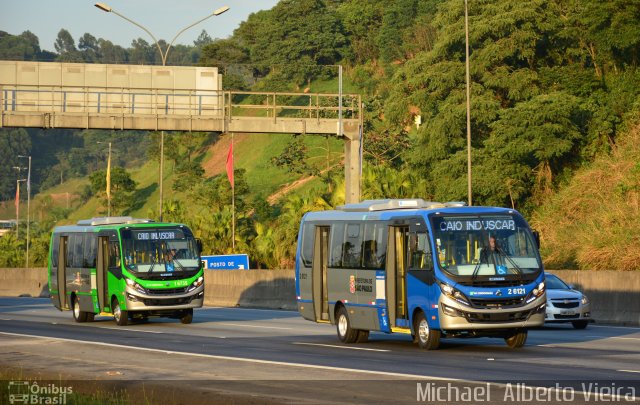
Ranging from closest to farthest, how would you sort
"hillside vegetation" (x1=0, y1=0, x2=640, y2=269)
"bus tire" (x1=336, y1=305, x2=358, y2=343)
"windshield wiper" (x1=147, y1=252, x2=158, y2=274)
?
"bus tire" (x1=336, y1=305, x2=358, y2=343)
"windshield wiper" (x1=147, y1=252, x2=158, y2=274)
"hillside vegetation" (x1=0, y1=0, x2=640, y2=269)

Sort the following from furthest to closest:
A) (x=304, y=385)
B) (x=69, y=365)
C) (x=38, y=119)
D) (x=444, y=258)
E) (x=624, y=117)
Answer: (x=624, y=117), (x=38, y=119), (x=444, y=258), (x=69, y=365), (x=304, y=385)

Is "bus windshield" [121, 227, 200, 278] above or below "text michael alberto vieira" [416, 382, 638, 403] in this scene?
above

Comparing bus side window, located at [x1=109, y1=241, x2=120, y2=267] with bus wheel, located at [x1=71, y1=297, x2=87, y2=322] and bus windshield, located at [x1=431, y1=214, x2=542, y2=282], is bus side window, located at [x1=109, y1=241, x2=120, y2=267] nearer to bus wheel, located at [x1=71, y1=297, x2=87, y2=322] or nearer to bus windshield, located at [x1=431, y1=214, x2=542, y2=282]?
bus wheel, located at [x1=71, y1=297, x2=87, y2=322]

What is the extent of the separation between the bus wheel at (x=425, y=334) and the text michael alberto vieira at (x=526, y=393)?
605 cm

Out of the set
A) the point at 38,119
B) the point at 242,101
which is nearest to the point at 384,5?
the point at 242,101

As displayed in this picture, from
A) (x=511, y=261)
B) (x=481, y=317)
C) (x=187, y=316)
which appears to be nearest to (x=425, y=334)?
(x=481, y=317)

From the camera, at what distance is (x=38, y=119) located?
49969mm

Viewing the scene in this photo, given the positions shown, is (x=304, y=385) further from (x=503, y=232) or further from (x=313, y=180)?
(x=313, y=180)

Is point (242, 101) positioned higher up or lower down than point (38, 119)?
higher up

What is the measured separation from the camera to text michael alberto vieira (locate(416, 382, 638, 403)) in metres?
13.6

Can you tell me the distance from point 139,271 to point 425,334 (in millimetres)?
11338

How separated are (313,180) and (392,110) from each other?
5787cm

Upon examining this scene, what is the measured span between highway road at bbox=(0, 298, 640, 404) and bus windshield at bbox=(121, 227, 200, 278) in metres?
1.82

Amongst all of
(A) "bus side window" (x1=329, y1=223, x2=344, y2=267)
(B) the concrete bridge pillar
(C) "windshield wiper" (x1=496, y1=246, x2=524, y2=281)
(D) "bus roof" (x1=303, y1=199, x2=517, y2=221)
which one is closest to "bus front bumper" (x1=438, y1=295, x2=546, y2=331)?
(C) "windshield wiper" (x1=496, y1=246, x2=524, y2=281)
